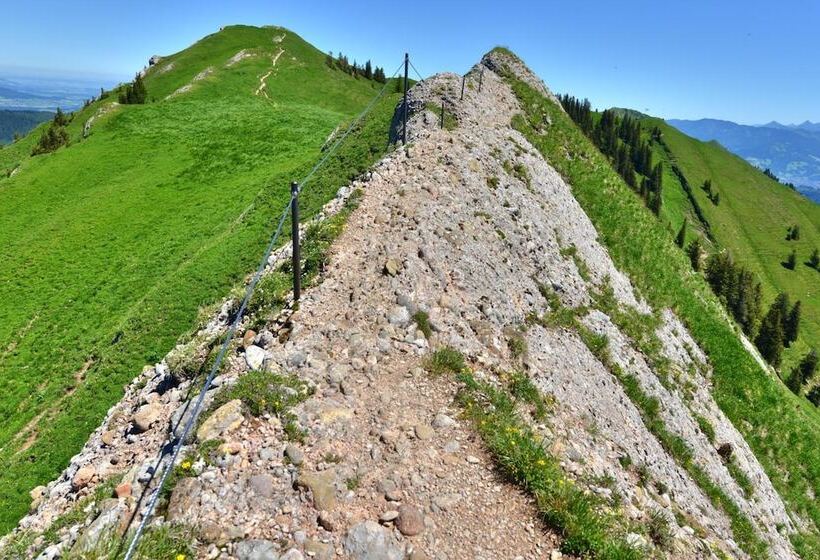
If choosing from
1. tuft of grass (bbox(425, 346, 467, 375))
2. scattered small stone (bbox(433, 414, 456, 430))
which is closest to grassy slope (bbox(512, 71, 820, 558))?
tuft of grass (bbox(425, 346, 467, 375))

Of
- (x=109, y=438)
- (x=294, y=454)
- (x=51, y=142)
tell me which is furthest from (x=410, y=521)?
(x=51, y=142)

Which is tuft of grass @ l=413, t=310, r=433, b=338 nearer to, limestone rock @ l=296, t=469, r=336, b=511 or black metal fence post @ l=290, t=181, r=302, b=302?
black metal fence post @ l=290, t=181, r=302, b=302

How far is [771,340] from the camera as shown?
4535 inches

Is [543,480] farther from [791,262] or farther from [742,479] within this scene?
[791,262]

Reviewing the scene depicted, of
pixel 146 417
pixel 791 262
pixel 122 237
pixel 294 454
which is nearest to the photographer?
pixel 294 454

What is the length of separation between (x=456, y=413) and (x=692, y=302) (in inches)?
986

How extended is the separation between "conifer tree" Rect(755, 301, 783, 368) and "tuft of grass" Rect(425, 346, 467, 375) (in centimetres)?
13190

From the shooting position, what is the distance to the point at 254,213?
35469 mm

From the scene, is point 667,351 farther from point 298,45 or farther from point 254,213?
point 298,45

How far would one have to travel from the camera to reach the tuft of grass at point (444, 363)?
1296 centimetres

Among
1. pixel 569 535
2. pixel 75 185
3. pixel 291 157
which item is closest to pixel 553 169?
pixel 569 535

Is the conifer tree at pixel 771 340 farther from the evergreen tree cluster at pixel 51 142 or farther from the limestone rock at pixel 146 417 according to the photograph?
the evergreen tree cluster at pixel 51 142

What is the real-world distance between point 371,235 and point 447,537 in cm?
1115

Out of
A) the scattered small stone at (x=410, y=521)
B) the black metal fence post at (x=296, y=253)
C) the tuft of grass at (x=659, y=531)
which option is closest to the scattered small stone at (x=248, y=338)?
the black metal fence post at (x=296, y=253)
